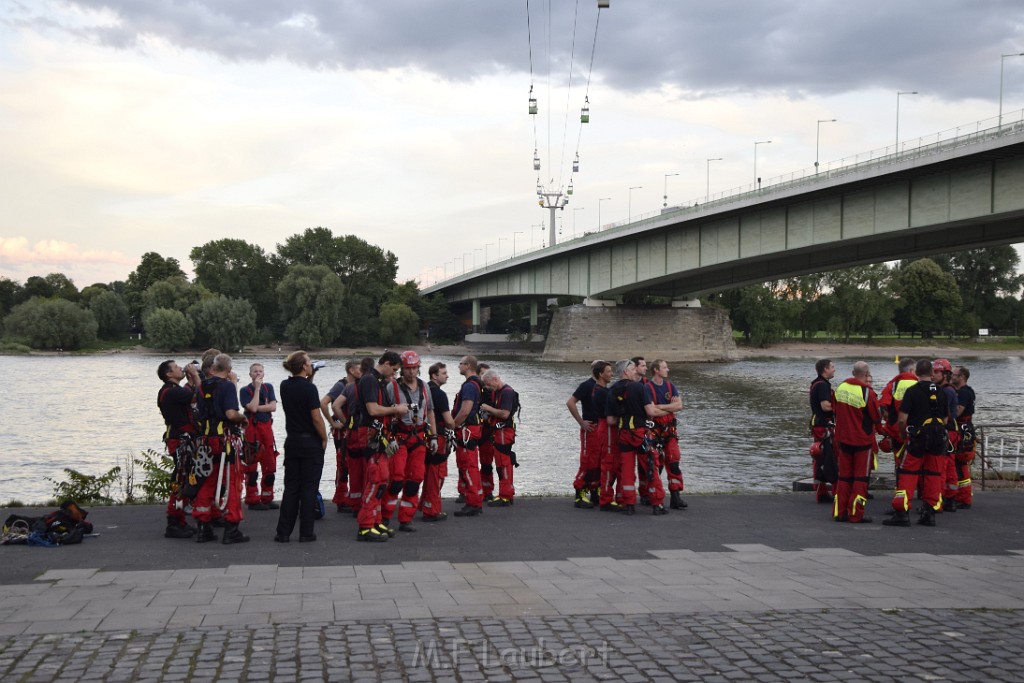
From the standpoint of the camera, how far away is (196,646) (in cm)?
550

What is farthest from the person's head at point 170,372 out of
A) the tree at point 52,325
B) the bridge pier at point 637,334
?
the tree at point 52,325

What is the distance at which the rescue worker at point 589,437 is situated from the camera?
11.3 meters

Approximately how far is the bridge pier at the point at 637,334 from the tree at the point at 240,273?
49034 millimetres

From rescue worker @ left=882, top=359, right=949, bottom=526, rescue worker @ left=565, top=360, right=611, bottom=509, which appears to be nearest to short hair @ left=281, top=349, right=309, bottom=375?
rescue worker @ left=565, top=360, right=611, bottom=509

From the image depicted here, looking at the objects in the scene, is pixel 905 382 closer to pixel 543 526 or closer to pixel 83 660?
pixel 543 526

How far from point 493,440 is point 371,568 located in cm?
383

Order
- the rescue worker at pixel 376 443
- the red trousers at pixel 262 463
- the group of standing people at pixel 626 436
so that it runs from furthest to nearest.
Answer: the red trousers at pixel 262 463 → the group of standing people at pixel 626 436 → the rescue worker at pixel 376 443

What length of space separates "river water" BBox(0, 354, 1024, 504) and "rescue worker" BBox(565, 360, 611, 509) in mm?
4940

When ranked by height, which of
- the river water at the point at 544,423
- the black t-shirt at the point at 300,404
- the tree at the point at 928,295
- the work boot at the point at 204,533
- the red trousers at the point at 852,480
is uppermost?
the tree at the point at 928,295

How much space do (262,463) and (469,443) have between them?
2.49 m

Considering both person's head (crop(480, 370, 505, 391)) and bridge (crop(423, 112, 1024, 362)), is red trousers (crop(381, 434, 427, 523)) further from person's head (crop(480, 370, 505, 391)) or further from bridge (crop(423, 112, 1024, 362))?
bridge (crop(423, 112, 1024, 362))

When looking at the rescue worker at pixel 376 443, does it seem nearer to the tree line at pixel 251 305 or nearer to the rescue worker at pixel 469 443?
the rescue worker at pixel 469 443

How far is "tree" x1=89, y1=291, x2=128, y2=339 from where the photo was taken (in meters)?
91.6

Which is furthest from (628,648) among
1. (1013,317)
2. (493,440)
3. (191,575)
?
(1013,317)
